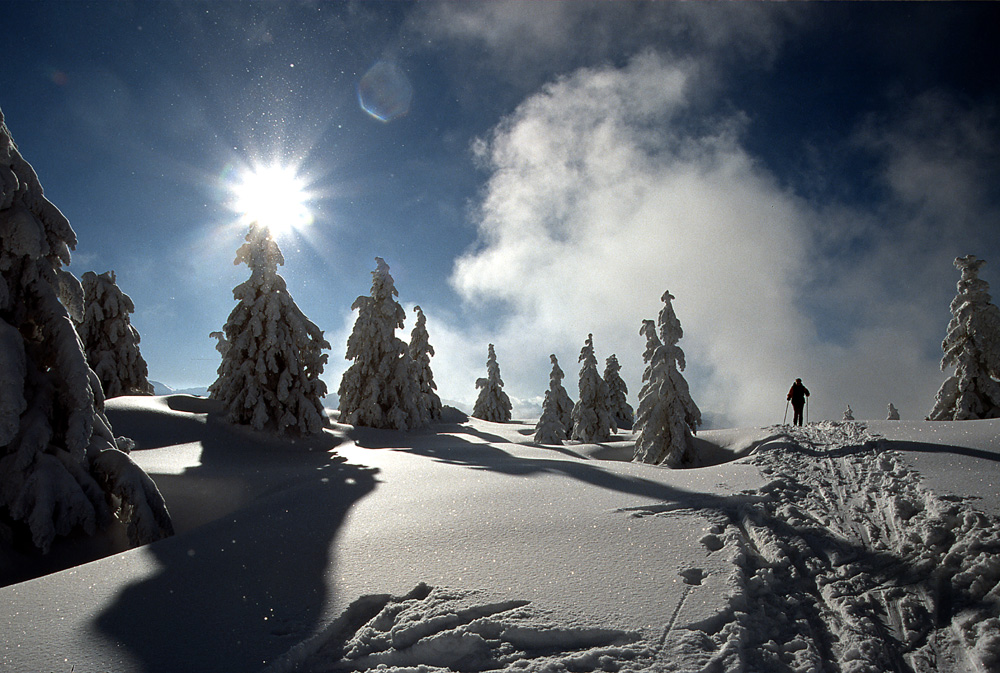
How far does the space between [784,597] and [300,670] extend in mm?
3942

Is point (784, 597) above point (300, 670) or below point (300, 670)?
above

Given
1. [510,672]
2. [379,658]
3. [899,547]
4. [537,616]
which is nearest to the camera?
[510,672]

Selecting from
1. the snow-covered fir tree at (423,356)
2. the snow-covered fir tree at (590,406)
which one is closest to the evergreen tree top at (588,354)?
the snow-covered fir tree at (590,406)

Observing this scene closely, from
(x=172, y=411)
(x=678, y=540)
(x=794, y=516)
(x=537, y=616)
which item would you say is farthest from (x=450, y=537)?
(x=172, y=411)

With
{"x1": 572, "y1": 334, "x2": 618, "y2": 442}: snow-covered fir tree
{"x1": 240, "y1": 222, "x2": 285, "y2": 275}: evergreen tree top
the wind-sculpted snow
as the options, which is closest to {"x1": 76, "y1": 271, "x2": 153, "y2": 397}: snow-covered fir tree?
{"x1": 240, "y1": 222, "x2": 285, "y2": 275}: evergreen tree top

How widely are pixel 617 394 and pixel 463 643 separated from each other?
39.0 m

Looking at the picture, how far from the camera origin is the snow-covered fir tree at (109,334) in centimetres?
2381

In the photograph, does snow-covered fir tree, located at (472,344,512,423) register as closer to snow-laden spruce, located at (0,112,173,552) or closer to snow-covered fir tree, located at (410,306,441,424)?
snow-covered fir tree, located at (410,306,441,424)

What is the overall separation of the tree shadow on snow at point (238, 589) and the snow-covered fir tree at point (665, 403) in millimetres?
12815

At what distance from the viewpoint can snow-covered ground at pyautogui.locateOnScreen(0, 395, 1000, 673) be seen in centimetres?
319

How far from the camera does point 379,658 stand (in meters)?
3.16

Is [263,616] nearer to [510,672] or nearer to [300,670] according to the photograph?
[300,670]

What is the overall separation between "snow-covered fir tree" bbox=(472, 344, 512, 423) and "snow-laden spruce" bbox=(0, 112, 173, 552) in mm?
37214

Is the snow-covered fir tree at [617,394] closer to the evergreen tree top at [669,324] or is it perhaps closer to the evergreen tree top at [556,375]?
the evergreen tree top at [556,375]
